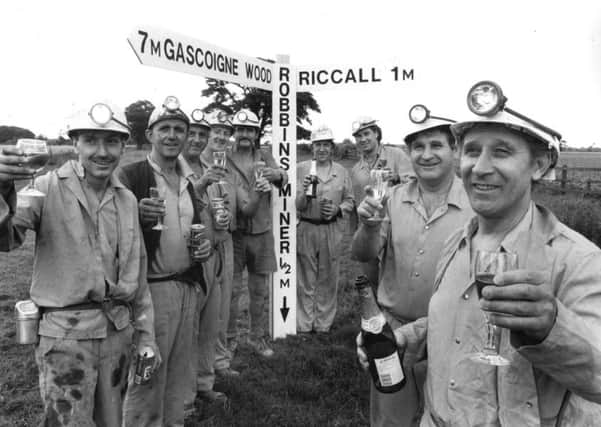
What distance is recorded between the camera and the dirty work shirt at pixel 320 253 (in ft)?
22.5

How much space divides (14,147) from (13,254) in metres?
11.0

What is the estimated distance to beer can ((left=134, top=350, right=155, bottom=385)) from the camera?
10.6 ft

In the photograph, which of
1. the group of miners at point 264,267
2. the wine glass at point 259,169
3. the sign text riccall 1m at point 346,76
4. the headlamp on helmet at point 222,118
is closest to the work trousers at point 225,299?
the group of miners at point 264,267

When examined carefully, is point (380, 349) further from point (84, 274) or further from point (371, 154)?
point (371, 154)

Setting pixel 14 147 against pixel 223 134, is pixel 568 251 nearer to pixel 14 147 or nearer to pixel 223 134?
pixel 14 147

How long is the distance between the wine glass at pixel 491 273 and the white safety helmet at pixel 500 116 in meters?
0.46

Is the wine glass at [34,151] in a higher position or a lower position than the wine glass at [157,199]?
higher

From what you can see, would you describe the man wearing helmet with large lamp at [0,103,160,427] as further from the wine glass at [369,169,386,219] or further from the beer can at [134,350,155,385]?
the wine glass at [369,169,386,219]

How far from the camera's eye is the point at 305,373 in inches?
215

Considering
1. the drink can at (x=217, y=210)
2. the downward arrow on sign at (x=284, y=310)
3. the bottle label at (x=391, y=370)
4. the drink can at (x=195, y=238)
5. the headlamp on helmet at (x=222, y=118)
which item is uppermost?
the headlamp on helmet at (x=222, y=118)

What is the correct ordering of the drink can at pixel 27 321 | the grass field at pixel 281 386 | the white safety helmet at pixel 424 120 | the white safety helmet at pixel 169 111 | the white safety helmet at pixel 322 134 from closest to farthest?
the drink can at pixel 27 321 < the white safety helmet at pixel 424 120 < the white safety helmet at pixel 169 111 < the grass field at pixel 281 386 < the white safety helmet at pixel 322 134

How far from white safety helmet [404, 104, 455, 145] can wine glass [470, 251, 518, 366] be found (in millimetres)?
1728

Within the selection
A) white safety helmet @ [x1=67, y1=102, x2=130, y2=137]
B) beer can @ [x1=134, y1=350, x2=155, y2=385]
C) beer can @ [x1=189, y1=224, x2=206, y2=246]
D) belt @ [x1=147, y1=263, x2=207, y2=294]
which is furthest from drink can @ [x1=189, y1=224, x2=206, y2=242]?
white safety helmet @ [x1=67, y1=102, x2=130, y2=137]

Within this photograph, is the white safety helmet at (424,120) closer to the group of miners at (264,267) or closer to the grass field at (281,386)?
the group of miners at (264,267)
